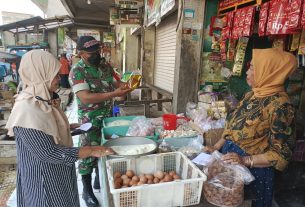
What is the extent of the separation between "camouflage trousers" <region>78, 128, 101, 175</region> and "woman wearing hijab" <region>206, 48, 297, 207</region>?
1834mm

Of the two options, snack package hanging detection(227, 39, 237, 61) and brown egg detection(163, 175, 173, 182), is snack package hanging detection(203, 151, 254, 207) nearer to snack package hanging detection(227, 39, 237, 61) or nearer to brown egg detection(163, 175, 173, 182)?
brown egg detection(163, 175, 173, 182)

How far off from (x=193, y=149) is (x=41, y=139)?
4.22ft

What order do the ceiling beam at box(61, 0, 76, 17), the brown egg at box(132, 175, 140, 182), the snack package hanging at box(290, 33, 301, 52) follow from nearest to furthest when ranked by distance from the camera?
the brown egg at box(132, 175, 140, 182)
the snack package hanging at box(290, 33, 301, 52)
the ceiling beam at box(61, 0, 76, 17)

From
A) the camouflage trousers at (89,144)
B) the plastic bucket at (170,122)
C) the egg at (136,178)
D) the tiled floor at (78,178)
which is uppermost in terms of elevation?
the plastic bucket at (170,122)

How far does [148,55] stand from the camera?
6484 millimetres

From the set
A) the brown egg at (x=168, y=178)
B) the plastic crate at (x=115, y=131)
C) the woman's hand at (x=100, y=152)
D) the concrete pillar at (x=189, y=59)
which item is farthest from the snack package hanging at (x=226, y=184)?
the concrete pillar at (x=189, y=59)

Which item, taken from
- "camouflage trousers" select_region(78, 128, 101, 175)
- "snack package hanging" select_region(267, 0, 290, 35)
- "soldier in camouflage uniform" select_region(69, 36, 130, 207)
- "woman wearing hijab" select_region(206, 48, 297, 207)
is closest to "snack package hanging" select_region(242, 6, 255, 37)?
"snack package hanging" select_region(267, 0, 290, 35)

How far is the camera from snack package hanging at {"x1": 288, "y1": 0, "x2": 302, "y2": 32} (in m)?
1.67

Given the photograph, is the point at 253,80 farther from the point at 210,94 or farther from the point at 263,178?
the point at 210,94

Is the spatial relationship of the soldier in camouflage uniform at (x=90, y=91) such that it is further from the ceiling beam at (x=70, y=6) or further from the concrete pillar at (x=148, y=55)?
the ceiling beam at (x=70, y=6)

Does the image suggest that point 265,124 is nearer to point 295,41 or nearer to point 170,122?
point 295,41

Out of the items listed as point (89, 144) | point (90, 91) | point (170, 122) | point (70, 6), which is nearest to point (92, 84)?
point (90, 91)

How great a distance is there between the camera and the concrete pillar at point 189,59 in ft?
10.5

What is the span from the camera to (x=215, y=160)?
5.61 feet
